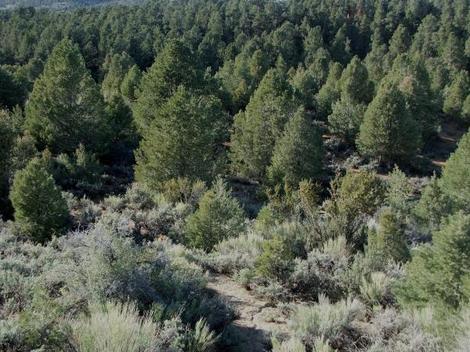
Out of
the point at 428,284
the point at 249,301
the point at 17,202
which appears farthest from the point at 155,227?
the point at 428,284

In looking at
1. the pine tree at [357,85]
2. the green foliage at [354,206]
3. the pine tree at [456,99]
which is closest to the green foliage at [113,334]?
the green foliage at [354,206]

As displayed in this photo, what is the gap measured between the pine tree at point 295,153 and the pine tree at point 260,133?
1869 mm

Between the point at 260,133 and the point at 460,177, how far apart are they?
1378cm

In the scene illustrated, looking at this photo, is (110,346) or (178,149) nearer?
(110,346)

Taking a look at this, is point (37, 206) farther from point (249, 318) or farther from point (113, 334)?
point (113, 334)

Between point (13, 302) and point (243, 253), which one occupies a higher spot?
point (13, 302)

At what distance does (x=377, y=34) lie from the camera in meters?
77.9

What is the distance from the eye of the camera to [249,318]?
6895mm

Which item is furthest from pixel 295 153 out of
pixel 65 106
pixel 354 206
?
pixel 354 206

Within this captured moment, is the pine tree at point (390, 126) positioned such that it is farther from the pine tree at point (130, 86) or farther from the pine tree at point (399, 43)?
the pine tree at point (399, 43)

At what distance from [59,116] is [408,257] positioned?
25817 millimetres

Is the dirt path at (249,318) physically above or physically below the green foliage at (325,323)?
below

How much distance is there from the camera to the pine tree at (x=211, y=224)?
13.1m

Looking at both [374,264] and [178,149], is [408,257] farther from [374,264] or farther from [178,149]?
[178,149]
